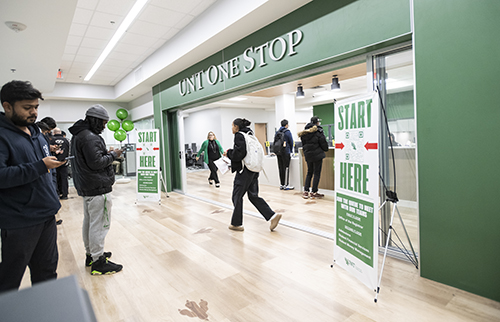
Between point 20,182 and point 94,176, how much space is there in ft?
3.62

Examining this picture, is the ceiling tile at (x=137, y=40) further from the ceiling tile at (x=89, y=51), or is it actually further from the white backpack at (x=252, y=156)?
the white backpack at (x=252, y=156)

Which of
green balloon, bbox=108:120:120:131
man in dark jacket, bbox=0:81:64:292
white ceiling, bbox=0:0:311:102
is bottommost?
man in dark jacket, bbox=0:81:64:292

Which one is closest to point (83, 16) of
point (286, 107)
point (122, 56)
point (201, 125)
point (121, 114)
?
point (122, 56)

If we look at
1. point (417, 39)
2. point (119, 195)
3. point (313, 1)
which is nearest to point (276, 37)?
point (313, 1)

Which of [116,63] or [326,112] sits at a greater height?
[116,63]

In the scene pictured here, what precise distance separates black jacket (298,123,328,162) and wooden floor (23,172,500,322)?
1625 millimetres

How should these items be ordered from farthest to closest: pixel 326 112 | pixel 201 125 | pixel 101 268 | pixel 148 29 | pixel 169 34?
pixel 201 125
pixel 326 112
pixel 169 34
pixel 148 29
pixel 101 268

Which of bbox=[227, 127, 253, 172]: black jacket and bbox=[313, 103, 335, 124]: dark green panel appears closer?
bbox=[227, 127, 253, 172]: black jacket

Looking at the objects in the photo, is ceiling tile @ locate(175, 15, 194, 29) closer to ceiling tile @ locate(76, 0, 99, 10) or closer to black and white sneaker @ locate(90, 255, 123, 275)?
ceiling tile @ locate(76, 0, 99, 10)

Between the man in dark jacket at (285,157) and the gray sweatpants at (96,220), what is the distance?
4503mm

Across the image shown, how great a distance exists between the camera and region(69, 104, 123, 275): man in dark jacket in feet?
8.78

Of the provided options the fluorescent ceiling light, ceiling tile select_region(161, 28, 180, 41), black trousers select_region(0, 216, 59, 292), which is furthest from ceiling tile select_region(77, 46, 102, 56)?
black trousers select_region(0, 216, 59, 292)

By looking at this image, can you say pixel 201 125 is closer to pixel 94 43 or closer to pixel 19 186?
pixel 94 43

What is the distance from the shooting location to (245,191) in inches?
155
